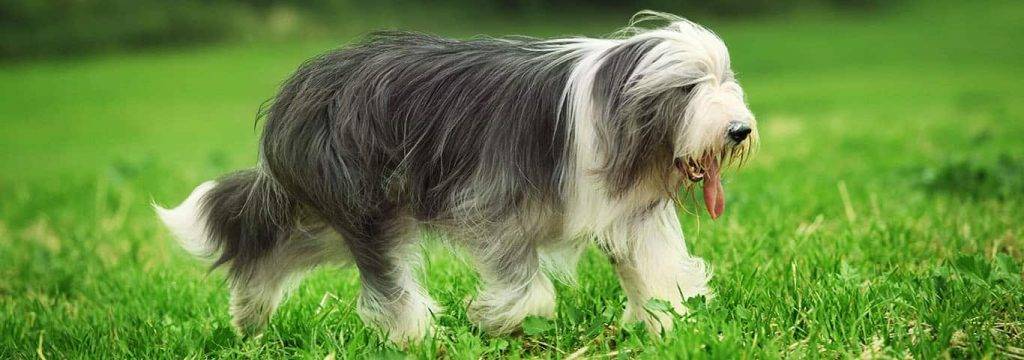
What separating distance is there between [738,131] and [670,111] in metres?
0.25

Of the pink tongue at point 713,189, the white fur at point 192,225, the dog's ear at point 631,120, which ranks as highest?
the dog's ear at point 631,120

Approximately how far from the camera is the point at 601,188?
3562 millimetres

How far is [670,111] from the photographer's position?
3432 millimetres

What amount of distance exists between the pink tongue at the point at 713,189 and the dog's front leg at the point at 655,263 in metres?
0.19

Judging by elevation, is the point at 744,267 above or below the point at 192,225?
below

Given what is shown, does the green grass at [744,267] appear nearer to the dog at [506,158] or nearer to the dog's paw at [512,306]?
the dog's paw at [512,306]

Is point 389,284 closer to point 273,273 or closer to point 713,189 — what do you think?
point 273,273

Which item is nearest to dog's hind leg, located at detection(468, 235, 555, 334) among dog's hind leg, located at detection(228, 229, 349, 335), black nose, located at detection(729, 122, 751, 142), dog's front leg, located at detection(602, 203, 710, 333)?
dog's front leg, located at detection(602, 203, 710, 333)

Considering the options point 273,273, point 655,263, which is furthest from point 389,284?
point 655,263

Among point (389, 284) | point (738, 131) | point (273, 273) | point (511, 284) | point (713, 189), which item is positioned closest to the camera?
point (738, 131)

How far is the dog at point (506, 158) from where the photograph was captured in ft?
11.4

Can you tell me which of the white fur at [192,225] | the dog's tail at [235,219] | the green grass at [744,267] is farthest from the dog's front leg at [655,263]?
the white fur at [192,225]

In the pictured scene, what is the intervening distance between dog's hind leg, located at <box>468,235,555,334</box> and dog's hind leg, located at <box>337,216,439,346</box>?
28cm

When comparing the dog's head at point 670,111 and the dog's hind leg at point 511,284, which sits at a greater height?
the dog's head at point 670,111
